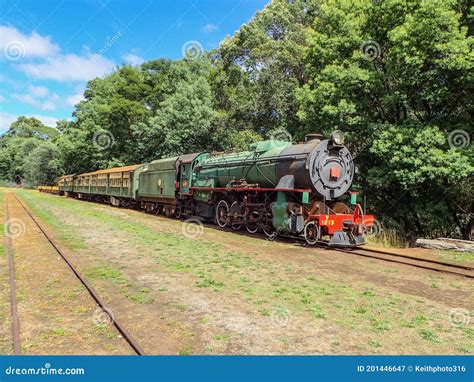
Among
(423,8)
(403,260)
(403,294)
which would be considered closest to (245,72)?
(423,8)

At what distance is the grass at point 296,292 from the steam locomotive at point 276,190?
322cm

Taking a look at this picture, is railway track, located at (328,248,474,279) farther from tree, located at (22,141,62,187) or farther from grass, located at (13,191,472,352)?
tree, located at (22,141,62,187)

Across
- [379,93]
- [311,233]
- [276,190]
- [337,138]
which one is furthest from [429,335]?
[379,93]

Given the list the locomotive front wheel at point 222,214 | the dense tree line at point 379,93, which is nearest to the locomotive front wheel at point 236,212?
the locomotive front wheel at point 222,214

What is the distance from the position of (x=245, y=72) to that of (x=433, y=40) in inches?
708

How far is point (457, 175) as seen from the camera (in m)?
14.0

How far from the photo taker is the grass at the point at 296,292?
223 inches

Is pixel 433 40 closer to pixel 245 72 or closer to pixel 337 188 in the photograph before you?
pixel 337 188
